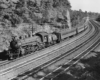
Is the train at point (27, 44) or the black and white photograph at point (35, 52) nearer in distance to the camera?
the black and white photograph at point (35, 52)

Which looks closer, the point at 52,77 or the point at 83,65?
the point at 52,77

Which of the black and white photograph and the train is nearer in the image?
the black and white photograph

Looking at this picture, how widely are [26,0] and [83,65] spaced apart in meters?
24.8

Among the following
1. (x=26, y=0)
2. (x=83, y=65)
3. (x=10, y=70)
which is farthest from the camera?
(x=26, y=0)

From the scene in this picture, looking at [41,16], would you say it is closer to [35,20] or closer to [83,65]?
[35,20]

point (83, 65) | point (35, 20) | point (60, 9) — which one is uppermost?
point (60, 9)

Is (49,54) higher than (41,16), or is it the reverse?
(41,16)

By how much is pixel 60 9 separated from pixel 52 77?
40.1 m

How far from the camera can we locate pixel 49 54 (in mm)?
21047

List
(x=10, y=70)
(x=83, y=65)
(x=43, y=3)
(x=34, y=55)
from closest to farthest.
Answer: (x=10, y=70) < (x=83, y=65) < (x=34, y=55) < (x=43, y=3)

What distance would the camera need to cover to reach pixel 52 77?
13539mm

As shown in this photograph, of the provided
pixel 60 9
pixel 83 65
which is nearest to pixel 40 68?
pixel 83 65

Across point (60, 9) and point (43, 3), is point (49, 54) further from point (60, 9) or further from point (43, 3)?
point (60, 9)

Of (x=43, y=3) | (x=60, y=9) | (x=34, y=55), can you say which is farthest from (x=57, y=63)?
(x=60, y=9)
